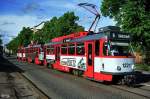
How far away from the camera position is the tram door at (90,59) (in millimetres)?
21828

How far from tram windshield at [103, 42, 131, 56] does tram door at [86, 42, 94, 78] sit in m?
1.91

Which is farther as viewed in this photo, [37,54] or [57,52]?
[37,54]

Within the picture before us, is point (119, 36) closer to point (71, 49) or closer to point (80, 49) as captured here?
point (80, 49)

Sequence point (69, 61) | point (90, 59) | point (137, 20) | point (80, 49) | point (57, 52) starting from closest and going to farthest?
point (90, 59)
point (80, 49)
point (69, 61)
point (57, 52)
point (137, 20)

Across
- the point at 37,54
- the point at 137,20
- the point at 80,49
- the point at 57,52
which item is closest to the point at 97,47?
the point at 80,49

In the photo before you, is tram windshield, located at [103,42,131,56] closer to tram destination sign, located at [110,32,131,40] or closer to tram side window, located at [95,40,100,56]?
tram destination sign, located at [110,32,131,40]

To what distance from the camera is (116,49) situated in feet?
64.9

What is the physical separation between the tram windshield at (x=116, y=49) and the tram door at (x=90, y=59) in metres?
1.91

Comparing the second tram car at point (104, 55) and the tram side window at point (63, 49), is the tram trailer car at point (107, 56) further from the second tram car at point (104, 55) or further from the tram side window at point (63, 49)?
the tram side window at point (63, 49)

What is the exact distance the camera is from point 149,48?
46.0 m

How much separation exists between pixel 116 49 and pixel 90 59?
2.90m

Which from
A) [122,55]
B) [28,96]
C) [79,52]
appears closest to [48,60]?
[79,52]

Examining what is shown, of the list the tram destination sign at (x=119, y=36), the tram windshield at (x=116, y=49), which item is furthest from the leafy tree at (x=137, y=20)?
the tram windshield at (x=116, y=49)

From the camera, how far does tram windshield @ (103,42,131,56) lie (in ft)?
64.6
